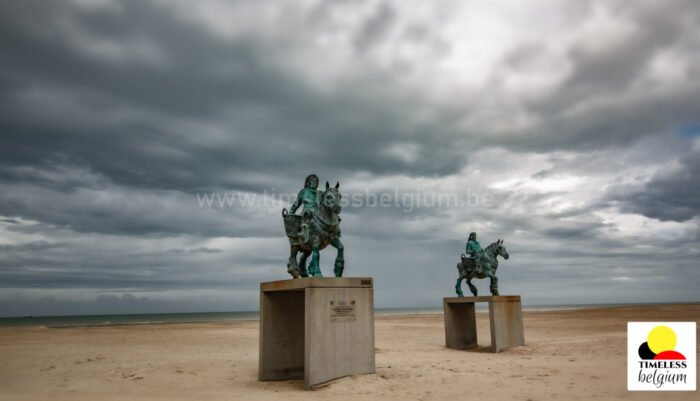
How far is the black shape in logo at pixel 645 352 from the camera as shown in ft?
30.8

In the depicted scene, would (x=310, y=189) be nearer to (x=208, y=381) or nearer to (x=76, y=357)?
(x=208, y=381)

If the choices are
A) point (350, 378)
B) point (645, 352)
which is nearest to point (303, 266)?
point (350, 378)

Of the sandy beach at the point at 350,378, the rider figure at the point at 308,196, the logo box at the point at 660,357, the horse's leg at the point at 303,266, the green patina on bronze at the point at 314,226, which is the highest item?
the rider figure at the point at 308,196

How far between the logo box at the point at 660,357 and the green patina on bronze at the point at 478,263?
10.0 metres

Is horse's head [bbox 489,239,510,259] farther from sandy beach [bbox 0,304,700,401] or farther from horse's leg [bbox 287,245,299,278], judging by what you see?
horse's leg [bbox 287,245,299,278]

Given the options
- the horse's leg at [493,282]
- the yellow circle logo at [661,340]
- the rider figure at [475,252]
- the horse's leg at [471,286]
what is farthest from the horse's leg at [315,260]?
the horse's leg at [471,286]

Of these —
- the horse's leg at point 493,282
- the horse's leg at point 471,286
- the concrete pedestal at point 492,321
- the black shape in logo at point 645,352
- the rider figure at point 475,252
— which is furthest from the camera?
the horse's leg at point 471,286

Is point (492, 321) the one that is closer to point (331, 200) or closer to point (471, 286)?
point (471, 286)

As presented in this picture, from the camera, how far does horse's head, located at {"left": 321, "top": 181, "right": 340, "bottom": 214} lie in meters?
11.3

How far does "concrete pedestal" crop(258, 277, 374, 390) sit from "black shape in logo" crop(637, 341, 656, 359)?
552 cm

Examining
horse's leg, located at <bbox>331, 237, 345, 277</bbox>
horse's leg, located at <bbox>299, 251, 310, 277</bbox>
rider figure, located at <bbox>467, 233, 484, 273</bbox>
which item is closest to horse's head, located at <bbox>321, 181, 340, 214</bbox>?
horse's leg, located at <bbox>331, 237, 345, 277</bbox>

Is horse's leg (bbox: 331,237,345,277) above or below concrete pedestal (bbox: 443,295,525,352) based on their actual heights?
above

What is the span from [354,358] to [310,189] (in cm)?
422

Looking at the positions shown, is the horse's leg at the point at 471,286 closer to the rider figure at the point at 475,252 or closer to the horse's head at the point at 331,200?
the rider figure at the point at 475,252
